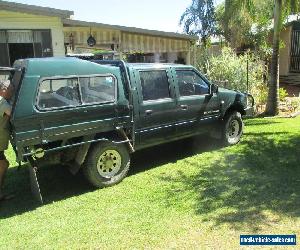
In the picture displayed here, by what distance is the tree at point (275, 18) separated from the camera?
11.7 meters

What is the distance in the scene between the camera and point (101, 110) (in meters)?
6.23

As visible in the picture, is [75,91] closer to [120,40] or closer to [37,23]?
[37,23]

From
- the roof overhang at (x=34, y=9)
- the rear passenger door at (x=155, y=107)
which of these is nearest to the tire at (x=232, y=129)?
the rear passenger door at (x=155, y=107)

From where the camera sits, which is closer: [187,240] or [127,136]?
[187,240]

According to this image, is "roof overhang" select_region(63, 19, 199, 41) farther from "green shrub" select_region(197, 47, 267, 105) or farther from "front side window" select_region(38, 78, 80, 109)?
"front side window" select_region(38, 78, 80, 109)

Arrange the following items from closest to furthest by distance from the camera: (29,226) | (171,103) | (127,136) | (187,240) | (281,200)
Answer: (187,240) → (29,226) → (281,200) → (127,136) → (171,103)

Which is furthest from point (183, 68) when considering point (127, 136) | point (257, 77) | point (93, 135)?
point (257, 77)

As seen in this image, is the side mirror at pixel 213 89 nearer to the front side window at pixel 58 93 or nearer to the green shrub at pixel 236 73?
the front side window at pixel 58 93

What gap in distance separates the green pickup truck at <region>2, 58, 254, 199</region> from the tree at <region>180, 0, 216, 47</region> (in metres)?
30.2

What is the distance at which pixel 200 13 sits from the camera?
37938 mm

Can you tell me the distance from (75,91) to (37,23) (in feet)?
24.0

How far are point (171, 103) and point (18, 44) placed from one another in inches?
279

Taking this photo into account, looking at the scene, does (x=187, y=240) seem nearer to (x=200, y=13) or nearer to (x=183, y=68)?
(x=183, y=68)

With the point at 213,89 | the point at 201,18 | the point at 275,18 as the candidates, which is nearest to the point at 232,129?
the point at 213,89
